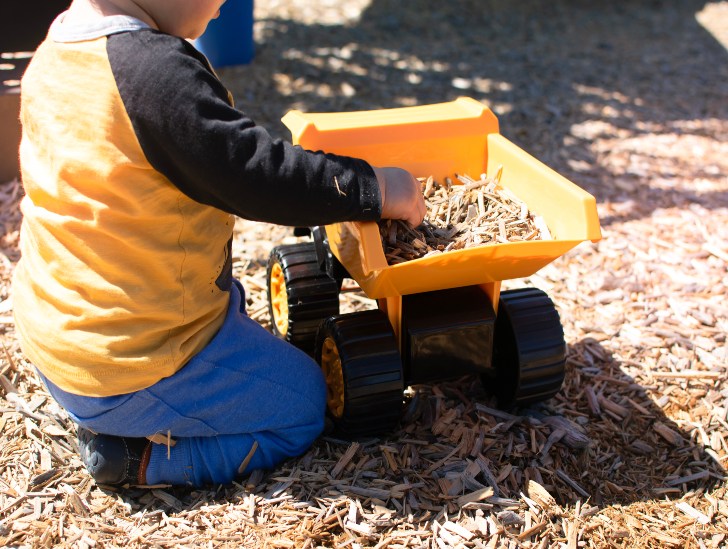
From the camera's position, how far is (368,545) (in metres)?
1.75

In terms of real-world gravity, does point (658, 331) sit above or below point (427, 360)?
below

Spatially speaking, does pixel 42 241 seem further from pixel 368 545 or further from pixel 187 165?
pixel 368 545

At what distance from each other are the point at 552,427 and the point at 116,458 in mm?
1126

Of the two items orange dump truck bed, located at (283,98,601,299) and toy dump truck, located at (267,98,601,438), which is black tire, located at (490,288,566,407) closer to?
toy dump truck, located at (267,98,601,438)

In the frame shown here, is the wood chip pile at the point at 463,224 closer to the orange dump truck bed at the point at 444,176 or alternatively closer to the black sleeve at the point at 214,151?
the orange dump truck bed at the point at 444,176

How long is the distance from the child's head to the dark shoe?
0.96 metres

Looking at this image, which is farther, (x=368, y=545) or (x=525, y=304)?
(x=525, y=304)

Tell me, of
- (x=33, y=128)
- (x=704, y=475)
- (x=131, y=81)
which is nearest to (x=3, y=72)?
(x=33, y=128)

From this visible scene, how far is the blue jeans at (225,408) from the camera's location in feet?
5.93

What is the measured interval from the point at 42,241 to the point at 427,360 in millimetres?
947

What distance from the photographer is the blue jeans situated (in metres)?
1.81

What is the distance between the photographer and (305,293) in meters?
2.36

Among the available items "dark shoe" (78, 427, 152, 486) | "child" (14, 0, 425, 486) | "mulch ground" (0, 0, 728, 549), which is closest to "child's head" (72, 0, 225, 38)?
"child" (14, 0, 425, 486)

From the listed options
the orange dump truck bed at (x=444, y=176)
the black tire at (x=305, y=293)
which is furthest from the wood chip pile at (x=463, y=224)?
the black tire at (x=305, y=293)
